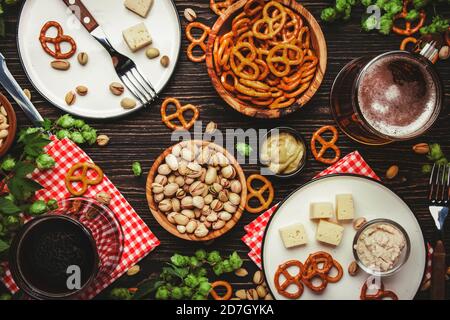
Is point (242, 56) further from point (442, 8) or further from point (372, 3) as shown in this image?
point (442, 8)

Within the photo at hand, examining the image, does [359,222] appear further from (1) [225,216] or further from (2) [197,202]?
(2) [197,202]

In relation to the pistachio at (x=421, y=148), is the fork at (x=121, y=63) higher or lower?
higher

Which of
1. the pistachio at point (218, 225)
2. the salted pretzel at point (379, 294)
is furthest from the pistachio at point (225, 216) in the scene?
the salted pretzel at point (379, 294)

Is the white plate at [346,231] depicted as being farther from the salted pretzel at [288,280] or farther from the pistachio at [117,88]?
the pistachio at [117,88]

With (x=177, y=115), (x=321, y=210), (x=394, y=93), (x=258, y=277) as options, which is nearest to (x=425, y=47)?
(x=394, y=93)

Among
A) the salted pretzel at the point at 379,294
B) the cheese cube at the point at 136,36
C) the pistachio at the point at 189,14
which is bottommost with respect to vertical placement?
the salted pretzel at the point at 379,294

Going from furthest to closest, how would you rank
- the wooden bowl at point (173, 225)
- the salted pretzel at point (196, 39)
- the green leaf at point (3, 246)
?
the salted pretzel at point (196, 39)
the wooden bowl at point (173, 225)
the green leaf at point (3, 246)
